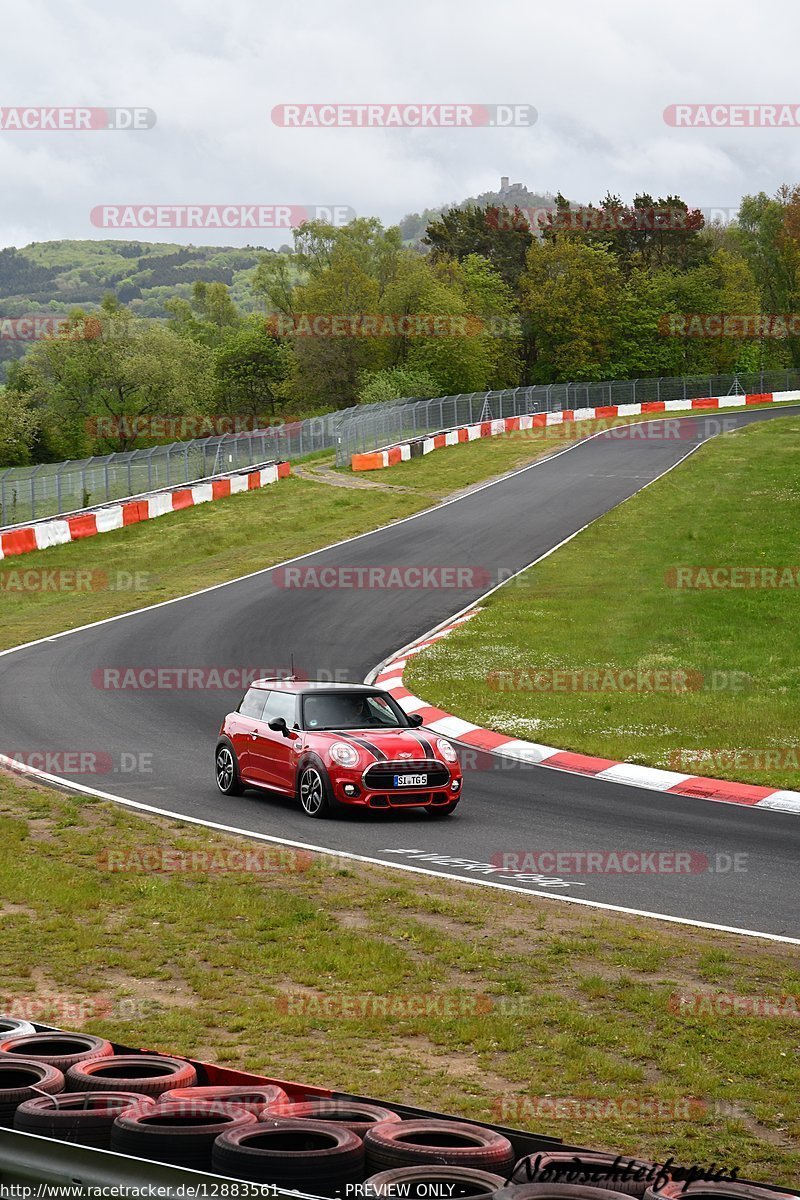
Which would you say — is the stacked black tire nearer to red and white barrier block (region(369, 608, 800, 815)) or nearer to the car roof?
the car roof

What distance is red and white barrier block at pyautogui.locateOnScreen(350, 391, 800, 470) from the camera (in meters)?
53.1

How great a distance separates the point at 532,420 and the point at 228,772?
172 feet

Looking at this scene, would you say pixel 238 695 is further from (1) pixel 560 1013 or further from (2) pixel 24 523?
(2) pixel 24 523

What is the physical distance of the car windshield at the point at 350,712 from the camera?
15.2 meters

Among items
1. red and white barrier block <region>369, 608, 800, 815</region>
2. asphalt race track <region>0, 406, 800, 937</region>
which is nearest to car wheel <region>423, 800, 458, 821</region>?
asphalt race track <region>0, 406, 800, 937</region>

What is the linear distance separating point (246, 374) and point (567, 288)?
89.1ft

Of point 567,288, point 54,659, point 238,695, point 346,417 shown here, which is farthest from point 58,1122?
point 567,288

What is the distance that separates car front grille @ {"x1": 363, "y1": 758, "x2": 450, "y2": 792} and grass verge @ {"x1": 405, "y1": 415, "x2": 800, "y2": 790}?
3.68 metres

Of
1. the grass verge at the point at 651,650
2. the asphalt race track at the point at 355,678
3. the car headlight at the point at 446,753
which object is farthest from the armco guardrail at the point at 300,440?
the car headlight at the point at 446,753

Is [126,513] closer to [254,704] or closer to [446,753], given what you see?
[254,704]

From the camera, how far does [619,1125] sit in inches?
259

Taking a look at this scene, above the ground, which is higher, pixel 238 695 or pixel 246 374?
pixel 246 374

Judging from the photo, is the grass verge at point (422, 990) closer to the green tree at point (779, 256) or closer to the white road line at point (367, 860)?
the white road line at point (367, 860)

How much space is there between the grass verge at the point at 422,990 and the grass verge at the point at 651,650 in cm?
667
